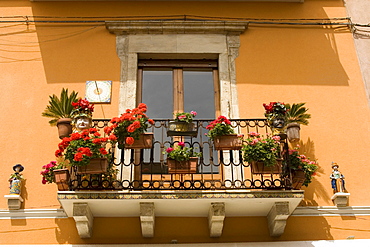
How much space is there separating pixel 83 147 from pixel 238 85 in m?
2.85

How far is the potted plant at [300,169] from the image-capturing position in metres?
7.28

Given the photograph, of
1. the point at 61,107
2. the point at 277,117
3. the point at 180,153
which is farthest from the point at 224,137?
the point at 61,107

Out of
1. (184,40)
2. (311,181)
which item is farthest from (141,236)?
(184,40)

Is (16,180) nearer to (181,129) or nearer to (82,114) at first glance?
(82,114)

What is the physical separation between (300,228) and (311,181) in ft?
2.42

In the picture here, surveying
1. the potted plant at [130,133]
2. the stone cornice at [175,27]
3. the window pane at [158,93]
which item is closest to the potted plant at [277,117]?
the window pane at [158,93]

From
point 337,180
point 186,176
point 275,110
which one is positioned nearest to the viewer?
point 275,110

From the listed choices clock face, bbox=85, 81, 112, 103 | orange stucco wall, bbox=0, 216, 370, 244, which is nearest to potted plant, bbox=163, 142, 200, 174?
orange stucco wall, bbox=0, 216, 370, 244

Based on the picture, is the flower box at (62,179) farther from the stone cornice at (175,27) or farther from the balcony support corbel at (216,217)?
the stone cornice at (175,27)

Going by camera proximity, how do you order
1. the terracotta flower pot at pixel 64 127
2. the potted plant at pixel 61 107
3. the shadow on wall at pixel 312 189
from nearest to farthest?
the terracotta flower pot at pixel 64 127
the shadow on wall at pixel 312 189
the potted plant at pixel 61 107

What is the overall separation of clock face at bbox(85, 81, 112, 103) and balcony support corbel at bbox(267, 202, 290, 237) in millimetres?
3042

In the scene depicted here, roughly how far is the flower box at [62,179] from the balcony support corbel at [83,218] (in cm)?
30

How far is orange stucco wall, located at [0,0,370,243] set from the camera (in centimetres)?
733

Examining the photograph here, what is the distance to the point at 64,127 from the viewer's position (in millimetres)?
7492
